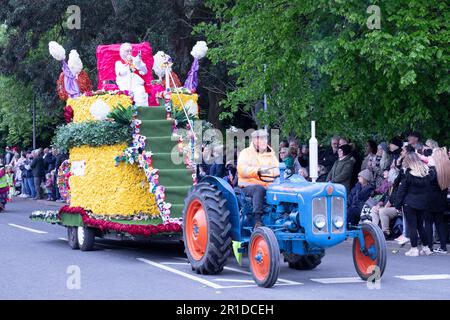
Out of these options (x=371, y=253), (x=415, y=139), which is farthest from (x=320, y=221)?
(x=415, y=139)

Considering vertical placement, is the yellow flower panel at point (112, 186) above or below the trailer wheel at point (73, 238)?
above

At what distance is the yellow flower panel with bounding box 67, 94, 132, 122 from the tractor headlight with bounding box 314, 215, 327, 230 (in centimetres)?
521

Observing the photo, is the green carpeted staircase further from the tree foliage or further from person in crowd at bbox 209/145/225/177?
person in crowd at bbox 209/145/225/177

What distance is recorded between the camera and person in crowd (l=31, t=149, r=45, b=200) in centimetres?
3444

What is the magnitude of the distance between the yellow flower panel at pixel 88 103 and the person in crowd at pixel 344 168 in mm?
5274

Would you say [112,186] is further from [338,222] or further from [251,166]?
[338,222]

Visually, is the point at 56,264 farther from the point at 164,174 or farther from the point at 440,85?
the point at 440,85

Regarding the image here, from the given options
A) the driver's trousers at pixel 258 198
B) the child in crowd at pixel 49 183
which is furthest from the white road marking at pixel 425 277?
the child in crowd at pixel 49 183

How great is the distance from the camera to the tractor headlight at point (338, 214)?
1136cm

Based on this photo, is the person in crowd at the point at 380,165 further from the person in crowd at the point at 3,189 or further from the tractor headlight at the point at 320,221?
the person in crowd at the point at 3,189

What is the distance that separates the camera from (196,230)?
12.7m

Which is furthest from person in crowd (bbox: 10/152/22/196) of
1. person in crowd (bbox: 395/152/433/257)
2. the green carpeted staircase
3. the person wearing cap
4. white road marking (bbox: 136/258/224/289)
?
the person wearing cap
